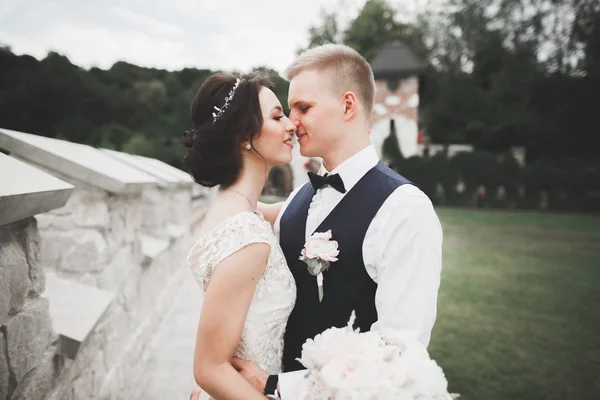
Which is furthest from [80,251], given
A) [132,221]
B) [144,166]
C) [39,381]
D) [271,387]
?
[144,166]

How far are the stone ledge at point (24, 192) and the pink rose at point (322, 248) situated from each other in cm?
99

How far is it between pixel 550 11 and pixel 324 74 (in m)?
31.1

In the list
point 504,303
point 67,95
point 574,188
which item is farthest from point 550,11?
point 67,95

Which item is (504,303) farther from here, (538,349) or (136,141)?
(136,141)

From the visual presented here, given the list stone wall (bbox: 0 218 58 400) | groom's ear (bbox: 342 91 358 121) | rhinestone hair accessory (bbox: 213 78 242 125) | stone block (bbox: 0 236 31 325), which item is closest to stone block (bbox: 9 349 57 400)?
stone wall (bbox: 0 218 58 400)

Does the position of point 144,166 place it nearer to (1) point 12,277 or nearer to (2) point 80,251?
(2) point 80,251

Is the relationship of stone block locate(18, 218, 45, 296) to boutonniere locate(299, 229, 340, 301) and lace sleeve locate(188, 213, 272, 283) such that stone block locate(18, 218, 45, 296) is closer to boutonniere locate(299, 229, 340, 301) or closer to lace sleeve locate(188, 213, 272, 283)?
lace sleeve locate(188, 213, 272, 283)

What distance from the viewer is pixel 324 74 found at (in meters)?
2.17

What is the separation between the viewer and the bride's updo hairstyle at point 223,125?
207 centimetres

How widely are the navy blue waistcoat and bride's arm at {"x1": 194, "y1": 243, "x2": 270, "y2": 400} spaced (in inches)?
15.4

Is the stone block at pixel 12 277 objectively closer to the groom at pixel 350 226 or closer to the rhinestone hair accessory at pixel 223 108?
the groom at pixel 350 226

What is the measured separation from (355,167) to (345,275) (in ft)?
1.72

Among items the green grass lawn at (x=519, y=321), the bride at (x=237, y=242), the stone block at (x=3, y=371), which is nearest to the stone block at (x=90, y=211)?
the bride at (x=237, y=242)

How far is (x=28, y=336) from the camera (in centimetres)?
156
